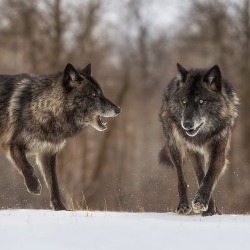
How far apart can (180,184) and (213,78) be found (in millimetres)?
1391

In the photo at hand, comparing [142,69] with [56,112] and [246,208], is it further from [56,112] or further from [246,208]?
Result: [56,112]

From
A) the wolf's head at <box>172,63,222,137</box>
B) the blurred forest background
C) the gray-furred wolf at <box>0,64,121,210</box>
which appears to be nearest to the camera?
the wolf's head at <box>172,63,222,137</box>

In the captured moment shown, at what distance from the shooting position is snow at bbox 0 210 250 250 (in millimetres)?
4979

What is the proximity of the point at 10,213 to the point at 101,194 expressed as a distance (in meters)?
14.9

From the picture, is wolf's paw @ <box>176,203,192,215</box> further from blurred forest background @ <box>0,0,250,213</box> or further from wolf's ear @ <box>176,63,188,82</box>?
blurred forest background @ <box>0,0,250,213</box>

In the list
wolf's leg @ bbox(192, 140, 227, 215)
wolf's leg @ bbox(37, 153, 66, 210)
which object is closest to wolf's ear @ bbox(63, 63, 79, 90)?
wolf's leg @ bbox(37, 153, 66, 210)

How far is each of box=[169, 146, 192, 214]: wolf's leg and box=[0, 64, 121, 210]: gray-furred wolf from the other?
0.98 metres

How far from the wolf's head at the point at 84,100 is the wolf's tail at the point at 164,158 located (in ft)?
2.98

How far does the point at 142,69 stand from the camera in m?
25.8

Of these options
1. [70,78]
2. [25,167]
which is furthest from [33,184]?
[70,78]

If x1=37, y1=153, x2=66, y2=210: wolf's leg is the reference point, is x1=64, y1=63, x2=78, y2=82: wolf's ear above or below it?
above

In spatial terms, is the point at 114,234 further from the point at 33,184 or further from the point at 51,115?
the point at 51,115

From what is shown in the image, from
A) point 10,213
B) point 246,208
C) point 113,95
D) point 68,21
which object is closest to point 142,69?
point 113,95

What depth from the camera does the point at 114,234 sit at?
527 cm
